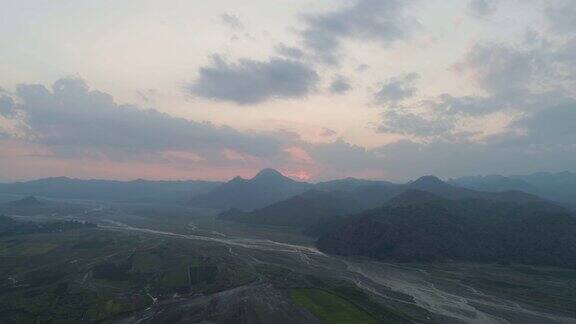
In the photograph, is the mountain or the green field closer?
the green field

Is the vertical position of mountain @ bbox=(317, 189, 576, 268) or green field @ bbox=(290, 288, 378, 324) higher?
mountain @ bbox=(317, 189, 576, 268)

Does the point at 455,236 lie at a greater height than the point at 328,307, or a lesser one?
greater

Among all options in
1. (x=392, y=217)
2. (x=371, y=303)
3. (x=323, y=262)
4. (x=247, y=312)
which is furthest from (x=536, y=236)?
(x=247, y=312)

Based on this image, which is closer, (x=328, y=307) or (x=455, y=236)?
(x=328, y=307)

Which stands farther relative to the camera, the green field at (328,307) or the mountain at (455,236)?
the mountain at (455,236)

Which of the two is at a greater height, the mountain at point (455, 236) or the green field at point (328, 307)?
the mountain at point (455, 236)

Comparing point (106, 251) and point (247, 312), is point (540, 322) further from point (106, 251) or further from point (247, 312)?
point (106, 251)
